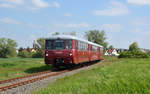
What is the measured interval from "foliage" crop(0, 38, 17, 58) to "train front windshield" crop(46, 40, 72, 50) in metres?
75.4

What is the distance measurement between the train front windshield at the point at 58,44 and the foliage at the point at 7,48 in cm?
7540

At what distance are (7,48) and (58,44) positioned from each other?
261 feet

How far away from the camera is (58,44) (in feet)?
62.7

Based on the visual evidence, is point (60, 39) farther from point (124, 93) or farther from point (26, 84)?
point (124, 93)

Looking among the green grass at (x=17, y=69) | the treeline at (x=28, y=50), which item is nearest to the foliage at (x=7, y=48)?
the treeline at (x=28, y=50)

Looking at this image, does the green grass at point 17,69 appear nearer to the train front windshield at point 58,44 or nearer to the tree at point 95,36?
the train front windshield at point 58,44

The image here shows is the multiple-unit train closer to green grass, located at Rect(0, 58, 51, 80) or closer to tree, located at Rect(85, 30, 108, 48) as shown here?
green grass, located at Rect(0, 58, 51, 80)

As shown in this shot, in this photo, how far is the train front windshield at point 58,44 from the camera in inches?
741

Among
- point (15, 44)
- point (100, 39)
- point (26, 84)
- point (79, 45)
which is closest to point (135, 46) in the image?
point (100, 39)

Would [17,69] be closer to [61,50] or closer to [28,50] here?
[61,50]

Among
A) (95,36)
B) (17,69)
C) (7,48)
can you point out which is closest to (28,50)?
(7,48)

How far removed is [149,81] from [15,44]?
Result: 329 feet

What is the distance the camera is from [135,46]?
13362 centimetres

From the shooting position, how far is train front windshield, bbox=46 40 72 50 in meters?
18.8
